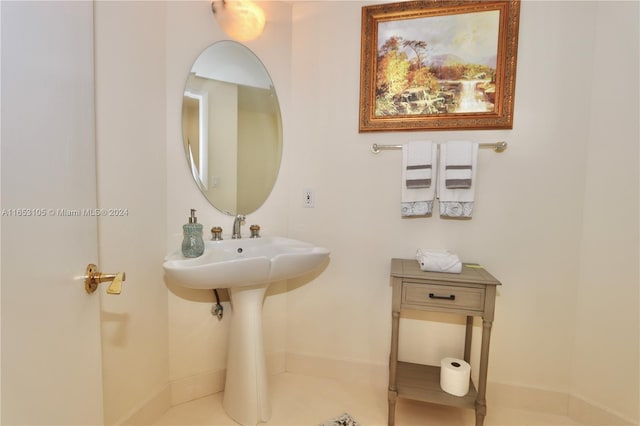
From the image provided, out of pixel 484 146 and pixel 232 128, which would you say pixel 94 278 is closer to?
pixel 232 128

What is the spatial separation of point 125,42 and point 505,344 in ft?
7.84

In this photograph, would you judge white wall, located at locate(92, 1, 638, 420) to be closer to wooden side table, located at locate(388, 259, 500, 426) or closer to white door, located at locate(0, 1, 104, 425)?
wooden side table, located at locate(388, 259, 500, 426)

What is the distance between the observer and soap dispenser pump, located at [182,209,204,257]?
1306mm

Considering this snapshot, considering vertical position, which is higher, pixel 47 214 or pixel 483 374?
pixel 47 214

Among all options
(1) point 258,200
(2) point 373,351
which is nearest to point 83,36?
(1) point 258,200

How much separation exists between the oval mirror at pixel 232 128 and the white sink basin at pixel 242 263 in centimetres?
23

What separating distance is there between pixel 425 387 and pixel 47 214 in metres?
1.62

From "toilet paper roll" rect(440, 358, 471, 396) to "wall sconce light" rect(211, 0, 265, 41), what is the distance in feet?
6.83

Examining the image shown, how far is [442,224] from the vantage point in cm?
156

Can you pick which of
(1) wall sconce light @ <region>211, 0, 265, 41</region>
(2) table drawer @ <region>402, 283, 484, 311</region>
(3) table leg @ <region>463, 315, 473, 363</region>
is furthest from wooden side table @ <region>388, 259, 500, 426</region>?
(1) wall sconce light @ <region>211, 0, 265, 41</region>

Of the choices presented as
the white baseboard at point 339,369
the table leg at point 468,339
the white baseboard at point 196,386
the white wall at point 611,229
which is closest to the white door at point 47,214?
the white baseboard at point 196,386

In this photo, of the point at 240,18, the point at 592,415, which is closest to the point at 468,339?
the point at 592,415

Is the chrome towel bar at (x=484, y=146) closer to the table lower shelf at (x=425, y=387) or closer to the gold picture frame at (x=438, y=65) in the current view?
the gold picture frame at (x=438, y=65)

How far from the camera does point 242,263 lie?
1148mm
